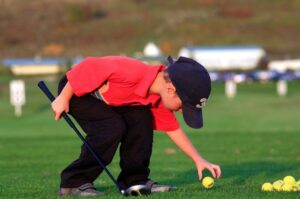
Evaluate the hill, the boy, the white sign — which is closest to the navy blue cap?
the boy

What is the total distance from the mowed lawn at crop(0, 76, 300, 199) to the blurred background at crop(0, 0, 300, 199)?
0.8 inches

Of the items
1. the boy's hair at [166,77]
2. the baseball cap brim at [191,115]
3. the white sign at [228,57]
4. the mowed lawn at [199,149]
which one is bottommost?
the white sign at [228,57]

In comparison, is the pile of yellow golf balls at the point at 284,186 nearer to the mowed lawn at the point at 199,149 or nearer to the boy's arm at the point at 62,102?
the mowed lawn at the point at 199,149

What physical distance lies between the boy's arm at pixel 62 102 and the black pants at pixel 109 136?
156 millimetres

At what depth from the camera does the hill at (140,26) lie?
122 m

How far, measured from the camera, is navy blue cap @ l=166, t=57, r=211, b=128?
8219 millimetres

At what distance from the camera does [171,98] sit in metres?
8.37

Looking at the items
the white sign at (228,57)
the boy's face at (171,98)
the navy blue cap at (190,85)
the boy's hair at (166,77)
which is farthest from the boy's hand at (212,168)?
the white sign at (228,57)

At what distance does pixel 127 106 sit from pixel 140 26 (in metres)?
123

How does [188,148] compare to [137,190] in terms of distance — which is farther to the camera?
[188,148]

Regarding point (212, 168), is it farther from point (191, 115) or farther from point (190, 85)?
point (190, 85)

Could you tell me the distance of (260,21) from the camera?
132 metres

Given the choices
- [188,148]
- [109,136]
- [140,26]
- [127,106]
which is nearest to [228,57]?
[140,26]

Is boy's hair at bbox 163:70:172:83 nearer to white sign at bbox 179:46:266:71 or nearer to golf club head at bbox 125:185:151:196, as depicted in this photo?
golf club head at bbox 125:185:151:196
